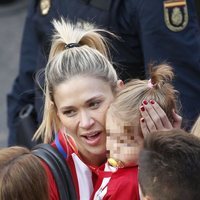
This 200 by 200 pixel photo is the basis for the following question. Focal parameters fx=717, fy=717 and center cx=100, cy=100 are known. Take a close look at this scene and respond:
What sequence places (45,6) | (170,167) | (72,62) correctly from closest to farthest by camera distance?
(170,167) < (72,62) < (45,6)

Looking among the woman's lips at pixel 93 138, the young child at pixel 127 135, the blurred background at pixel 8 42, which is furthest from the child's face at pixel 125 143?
the blurred background at pixel 8 42

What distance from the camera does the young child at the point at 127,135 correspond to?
2.34m

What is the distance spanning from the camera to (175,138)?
2035 millimetres

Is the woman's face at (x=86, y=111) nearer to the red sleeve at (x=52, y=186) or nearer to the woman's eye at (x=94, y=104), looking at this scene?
the woman's eye at (x=94, y=104)

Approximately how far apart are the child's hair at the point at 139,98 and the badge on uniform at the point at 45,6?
37.3 inches

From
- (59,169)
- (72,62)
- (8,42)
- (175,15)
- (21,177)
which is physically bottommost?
(8,42)

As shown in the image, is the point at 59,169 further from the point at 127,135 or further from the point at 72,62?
the point at 72,62

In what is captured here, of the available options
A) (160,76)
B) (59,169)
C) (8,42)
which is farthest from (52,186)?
(8,42)

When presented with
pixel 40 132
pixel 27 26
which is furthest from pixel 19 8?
pixel 40 132

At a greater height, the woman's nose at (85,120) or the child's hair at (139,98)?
the child's hair at (139,98)

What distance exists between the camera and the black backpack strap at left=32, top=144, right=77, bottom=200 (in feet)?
8.16

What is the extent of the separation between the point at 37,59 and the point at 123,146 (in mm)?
1192

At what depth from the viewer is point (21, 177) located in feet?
6.98

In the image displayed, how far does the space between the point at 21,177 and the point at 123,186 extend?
1.22 feet
